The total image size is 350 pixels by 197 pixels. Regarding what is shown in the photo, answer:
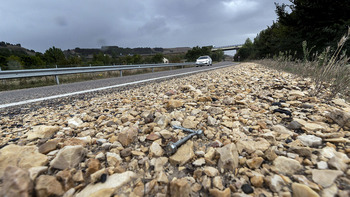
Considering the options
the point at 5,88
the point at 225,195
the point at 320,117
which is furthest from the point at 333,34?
the point at 5,88

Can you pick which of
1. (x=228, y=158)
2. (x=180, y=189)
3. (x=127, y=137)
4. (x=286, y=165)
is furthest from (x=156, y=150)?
(x=286, y=165)

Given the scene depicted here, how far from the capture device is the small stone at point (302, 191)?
2.29 feet

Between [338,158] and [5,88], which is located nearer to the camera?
[338,158]

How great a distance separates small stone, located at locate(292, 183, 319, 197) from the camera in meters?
0.70

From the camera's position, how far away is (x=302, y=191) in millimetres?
718

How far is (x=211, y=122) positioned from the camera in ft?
4.95

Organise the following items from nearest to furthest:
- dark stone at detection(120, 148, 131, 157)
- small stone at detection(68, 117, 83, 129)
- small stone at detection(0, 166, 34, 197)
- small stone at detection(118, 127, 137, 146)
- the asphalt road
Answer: small stone at detection(0, 166, 34, 197) < dark stone at detection(120, 148, 131, 157) < small stone at detection(118, 127, 137, 146) < small stone at detection(68, 117, 83, 129) < the asphalt road

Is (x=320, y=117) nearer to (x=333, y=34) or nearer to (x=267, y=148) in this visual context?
(x=267, y=148)

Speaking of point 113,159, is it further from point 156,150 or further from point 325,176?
point 325,176

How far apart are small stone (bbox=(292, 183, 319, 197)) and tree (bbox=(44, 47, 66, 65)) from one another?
196 feet

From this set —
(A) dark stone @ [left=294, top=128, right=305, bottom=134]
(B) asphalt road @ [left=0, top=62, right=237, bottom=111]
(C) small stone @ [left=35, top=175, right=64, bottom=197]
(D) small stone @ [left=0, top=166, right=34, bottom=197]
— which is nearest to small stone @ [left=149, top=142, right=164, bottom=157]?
(C) small stone @ [left=35, top=175, right=64, bottom=197]

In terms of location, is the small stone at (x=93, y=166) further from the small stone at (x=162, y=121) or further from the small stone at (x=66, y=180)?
the small stone at (x=162, y=121)

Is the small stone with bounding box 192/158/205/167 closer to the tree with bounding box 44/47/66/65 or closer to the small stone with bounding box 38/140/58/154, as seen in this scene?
the small stone with bounding box 38/140/58/154

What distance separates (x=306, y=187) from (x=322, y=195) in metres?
0.06
